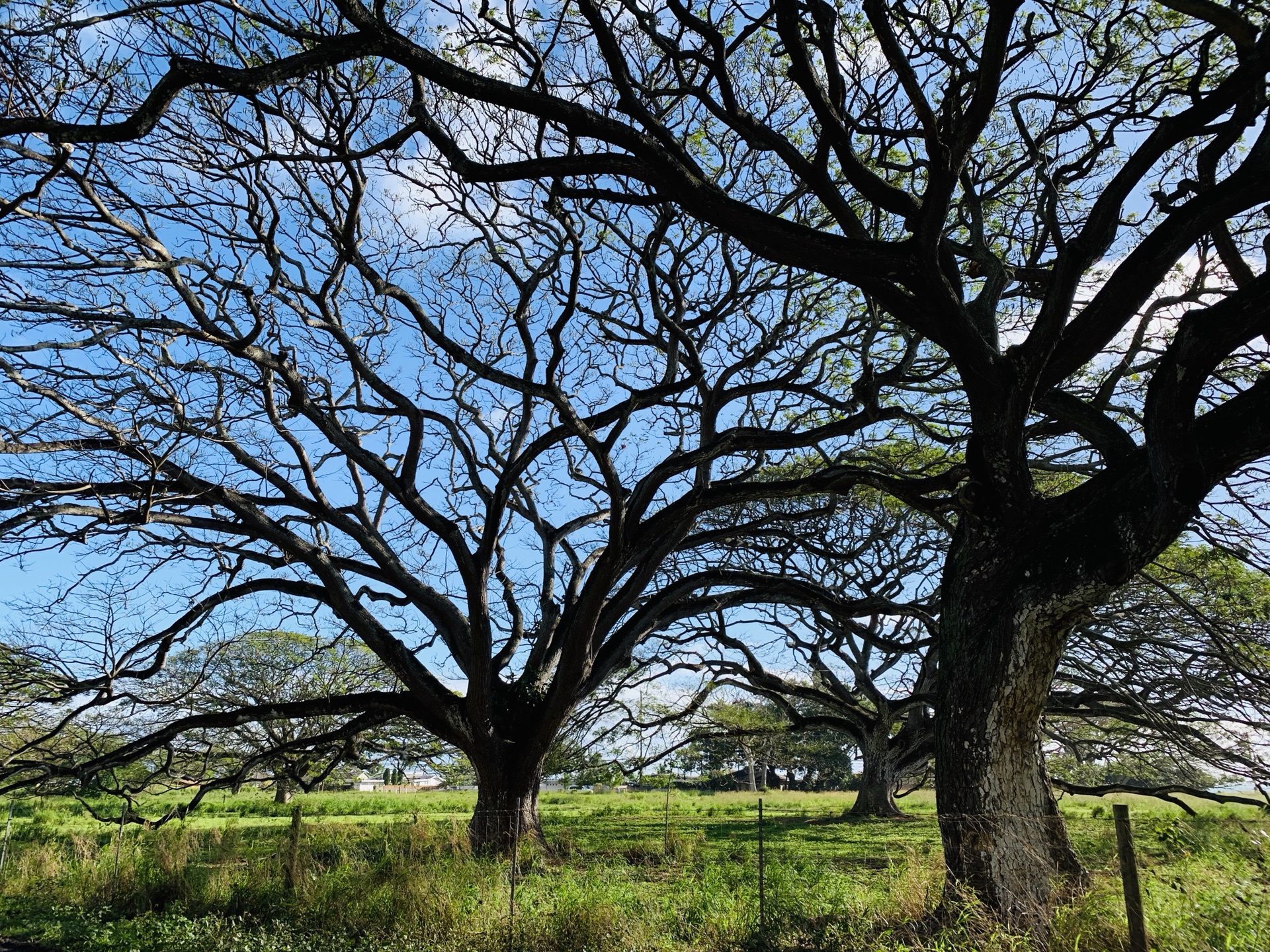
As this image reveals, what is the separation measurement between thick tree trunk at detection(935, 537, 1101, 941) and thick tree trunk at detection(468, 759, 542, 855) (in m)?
Answer: 6.09

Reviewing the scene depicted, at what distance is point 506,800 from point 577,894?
3.93m

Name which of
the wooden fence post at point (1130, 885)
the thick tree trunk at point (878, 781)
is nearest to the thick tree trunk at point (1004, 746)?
the wooden fence post at point (1130, 885)

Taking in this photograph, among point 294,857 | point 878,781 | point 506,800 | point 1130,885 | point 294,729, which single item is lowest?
point 878,781

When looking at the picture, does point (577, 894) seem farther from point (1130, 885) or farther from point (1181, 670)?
point (1181, 670)

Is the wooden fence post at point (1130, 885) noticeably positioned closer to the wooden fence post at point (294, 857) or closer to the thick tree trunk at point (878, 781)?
the wooden fence post at point (294, 857)

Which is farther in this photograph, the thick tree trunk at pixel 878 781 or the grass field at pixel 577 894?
the thick tree trunk at pixel 878 781

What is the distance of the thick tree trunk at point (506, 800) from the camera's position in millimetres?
10188

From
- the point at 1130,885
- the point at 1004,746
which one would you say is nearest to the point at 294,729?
the point at 1004,746

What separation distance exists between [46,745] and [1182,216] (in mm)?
13604

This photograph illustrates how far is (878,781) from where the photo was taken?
739 inches

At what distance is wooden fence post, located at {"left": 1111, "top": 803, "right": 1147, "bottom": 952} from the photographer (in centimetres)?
436

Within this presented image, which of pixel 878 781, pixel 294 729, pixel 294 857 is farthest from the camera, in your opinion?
pixel 878 781

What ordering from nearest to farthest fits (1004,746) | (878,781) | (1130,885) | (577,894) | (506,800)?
(1130,885) → (1004,746) → (577,894) → (506,800) → (878,781)

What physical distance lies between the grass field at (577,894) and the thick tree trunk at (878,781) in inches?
172
